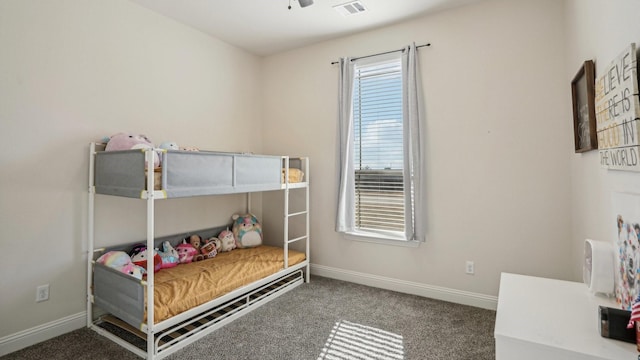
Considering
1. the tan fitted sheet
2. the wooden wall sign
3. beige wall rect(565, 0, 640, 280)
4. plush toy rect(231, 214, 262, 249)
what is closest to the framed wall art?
beige wall rect(565, 0, 640, 280)

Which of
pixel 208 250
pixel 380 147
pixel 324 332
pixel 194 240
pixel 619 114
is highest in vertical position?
pixel 380 147

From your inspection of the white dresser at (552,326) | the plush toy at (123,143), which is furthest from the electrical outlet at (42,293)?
the white dresser at (552,326)

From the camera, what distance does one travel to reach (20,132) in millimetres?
2086

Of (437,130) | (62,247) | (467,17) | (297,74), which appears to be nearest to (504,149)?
(437,130)

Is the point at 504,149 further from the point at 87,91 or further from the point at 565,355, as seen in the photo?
the point at 87,91

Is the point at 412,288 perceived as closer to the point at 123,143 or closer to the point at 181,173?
the point at 181,173

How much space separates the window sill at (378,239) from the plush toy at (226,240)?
123 cm

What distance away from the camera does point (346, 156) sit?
3.26 meters

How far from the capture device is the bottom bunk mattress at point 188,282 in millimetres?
2059

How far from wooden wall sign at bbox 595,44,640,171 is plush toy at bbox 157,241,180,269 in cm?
306

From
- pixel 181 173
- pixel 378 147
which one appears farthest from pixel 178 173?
pixel 378 147

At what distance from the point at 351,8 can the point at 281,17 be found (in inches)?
26.3

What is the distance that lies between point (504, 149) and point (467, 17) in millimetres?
1213

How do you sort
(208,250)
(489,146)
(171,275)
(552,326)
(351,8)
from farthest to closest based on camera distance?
(208,250)
(351,8)
(489,146)
(171,275)
(552,326)
